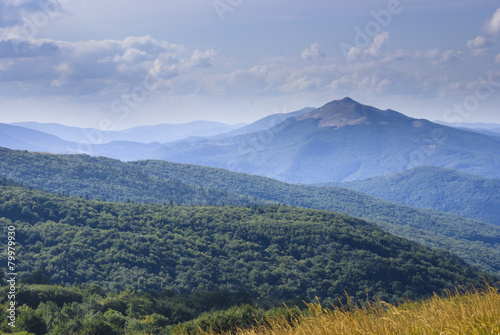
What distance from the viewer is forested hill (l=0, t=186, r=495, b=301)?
81.2 meters

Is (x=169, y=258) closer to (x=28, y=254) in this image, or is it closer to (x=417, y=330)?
(x=28, y=254)

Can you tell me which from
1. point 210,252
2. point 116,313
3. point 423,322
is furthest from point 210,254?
point 423,322

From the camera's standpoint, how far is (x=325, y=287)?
90.9 m

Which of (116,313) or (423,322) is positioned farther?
(116,313)

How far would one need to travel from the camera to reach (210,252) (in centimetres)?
9950

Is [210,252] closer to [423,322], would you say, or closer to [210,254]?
[210,254]

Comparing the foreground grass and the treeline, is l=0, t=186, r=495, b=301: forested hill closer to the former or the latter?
the treeline

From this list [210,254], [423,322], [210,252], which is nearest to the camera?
[423,322]

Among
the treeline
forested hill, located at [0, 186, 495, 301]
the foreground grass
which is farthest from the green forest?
the foreground grass

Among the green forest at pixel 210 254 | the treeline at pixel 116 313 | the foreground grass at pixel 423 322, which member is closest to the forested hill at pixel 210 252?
the green forest at pixel 210 254

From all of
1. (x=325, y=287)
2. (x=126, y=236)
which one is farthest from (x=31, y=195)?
(x=325, y=287)

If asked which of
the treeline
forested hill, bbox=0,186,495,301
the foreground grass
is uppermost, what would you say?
the foreground grass

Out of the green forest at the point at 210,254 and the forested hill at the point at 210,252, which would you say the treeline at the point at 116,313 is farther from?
the forested hill at the point at 210,252

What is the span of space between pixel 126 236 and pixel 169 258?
1314cm
